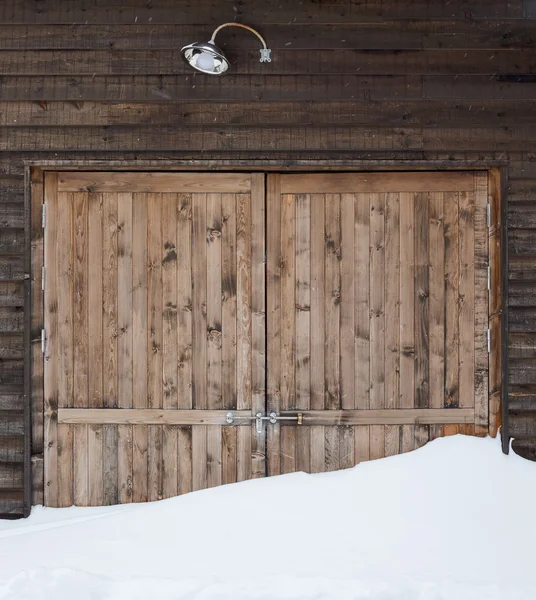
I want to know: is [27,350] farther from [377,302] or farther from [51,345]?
[377,302]

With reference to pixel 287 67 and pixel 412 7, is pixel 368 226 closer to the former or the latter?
pixel 287 67

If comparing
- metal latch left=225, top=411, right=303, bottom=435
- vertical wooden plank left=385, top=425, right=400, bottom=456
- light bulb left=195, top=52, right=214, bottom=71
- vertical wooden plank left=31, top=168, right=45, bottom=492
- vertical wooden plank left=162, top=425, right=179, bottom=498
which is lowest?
vertical wooden plank left=162, top=425, right=179, bottom=498

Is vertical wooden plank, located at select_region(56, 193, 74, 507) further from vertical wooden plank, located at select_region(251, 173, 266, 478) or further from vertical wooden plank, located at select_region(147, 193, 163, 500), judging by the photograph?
vertical wooden plank, located at select_region(251, 173, 266, 478)

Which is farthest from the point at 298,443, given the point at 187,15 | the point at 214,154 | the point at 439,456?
the point at 187,15

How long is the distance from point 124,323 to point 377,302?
1.61 meters

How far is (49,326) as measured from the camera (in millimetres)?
3020

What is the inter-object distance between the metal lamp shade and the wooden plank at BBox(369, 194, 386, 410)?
1.20m

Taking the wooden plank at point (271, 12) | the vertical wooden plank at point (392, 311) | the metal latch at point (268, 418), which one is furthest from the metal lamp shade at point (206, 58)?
the metal latch at point (268, 418)

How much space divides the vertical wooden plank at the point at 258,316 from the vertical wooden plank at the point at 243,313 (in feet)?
0.08

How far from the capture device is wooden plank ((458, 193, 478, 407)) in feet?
9.85

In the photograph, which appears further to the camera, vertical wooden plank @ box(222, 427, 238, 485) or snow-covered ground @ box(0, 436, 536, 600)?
vertical wooden plank @ box(222, 427, 238, 485)

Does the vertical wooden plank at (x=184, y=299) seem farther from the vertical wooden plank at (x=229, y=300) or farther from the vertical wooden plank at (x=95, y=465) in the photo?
the vertical wooden plank at (x=95, y=465)

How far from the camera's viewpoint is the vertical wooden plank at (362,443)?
3002 mm

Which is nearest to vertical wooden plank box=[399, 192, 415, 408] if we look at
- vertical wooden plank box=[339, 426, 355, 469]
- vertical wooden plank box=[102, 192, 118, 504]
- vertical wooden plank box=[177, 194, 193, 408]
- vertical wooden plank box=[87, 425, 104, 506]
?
vertical wooden plank box=[339, 426, 355, 469]
